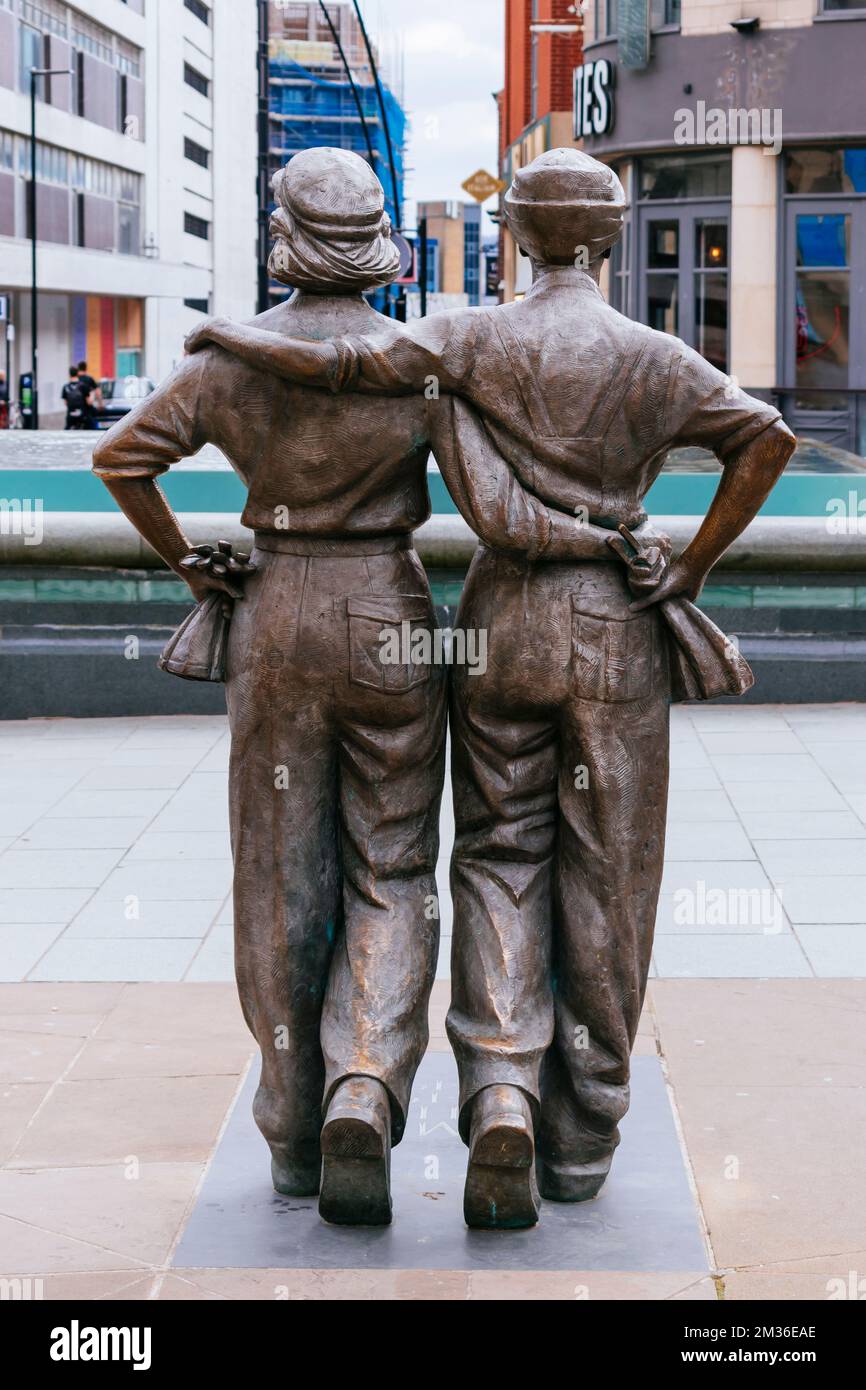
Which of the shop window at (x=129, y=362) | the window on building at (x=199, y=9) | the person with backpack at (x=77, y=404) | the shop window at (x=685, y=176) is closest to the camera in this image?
the shop window at (x=685, y=176)

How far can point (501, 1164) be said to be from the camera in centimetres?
427

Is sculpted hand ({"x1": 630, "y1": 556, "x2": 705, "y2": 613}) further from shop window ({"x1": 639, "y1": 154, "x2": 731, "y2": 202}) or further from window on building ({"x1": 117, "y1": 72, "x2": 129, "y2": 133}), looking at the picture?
window on building ({"x1": 117, "y1": 72, "x2": 129, "y2": 133})

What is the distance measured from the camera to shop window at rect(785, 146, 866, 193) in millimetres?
28000

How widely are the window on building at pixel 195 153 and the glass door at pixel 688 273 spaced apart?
2413 inches

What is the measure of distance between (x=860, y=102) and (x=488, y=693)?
25475 mm

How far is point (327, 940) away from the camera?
453 centimetres

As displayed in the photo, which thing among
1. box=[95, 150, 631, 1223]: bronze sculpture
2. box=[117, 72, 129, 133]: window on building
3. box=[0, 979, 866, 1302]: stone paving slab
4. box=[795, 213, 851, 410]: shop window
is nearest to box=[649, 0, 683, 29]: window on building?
box=[795, 213, 851, 410]: shop window

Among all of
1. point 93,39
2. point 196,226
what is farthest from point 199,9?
point 93,39

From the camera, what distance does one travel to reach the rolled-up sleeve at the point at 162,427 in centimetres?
425

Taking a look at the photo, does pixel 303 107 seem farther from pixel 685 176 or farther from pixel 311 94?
pixel 685 176

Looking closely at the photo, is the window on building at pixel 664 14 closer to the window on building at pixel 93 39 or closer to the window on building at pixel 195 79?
the window on building at pixel 93 39

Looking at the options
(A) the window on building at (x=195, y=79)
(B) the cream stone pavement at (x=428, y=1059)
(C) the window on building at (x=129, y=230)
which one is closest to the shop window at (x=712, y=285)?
(B) the cream stone pavement at (x=428, y=1059)

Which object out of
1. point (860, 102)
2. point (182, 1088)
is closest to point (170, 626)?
point (182, 1088)

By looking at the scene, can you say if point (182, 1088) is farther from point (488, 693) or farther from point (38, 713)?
point (38, 713)
